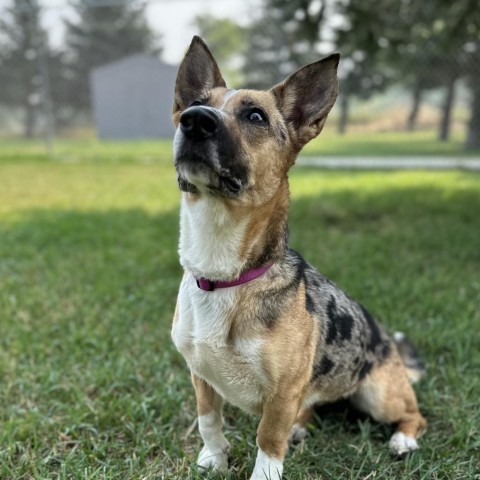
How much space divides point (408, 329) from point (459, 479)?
1.49 meters

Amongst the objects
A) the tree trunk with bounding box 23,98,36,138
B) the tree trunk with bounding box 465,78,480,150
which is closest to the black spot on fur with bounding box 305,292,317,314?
the tree trunk with bounding box 465,78,480,150

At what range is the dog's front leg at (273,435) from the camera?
6.95 feet

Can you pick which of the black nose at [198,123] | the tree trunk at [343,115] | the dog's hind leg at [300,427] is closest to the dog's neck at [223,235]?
the black nose at [198,123]

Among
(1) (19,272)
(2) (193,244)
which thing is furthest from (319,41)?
(2) (193,244)

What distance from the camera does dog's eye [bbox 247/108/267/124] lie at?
7.05 ft

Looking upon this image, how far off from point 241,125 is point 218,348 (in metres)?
0.93

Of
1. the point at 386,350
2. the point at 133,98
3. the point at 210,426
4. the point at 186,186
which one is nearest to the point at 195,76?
the point at 186,186

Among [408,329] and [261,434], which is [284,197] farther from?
[408,329]

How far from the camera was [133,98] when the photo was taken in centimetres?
1380

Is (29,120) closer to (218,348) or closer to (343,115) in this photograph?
(343,115)

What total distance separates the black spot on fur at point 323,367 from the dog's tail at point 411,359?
2.98ft

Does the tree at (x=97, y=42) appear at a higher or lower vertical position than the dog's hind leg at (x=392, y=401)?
higher

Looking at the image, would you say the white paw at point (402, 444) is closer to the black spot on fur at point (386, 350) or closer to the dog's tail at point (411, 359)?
the black spot on fur at point (386, 350)

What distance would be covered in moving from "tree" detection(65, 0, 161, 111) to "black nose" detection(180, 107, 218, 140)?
12196mm
